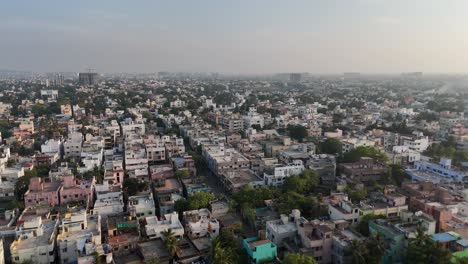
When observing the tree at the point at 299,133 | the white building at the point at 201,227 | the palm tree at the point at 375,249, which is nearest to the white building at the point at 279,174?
the white building at the point at 201,227

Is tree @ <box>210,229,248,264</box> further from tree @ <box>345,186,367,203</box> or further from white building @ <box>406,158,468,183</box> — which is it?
white building @ <box>406,158,468,183</box>

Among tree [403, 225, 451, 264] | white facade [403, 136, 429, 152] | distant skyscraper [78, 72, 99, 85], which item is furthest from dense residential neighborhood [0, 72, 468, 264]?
distant skyscraper [78, 72, 99, 85]

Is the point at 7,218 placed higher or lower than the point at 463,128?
lower

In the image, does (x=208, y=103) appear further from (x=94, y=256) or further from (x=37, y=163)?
(x=94, y=256)

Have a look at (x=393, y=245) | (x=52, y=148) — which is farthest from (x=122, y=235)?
(x=52, y=148)

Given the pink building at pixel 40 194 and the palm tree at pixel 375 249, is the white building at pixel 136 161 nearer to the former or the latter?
the pink building at pixel 40 194

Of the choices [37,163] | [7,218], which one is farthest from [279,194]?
[37,163]

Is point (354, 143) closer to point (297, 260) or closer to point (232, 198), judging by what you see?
point (232, 198)
